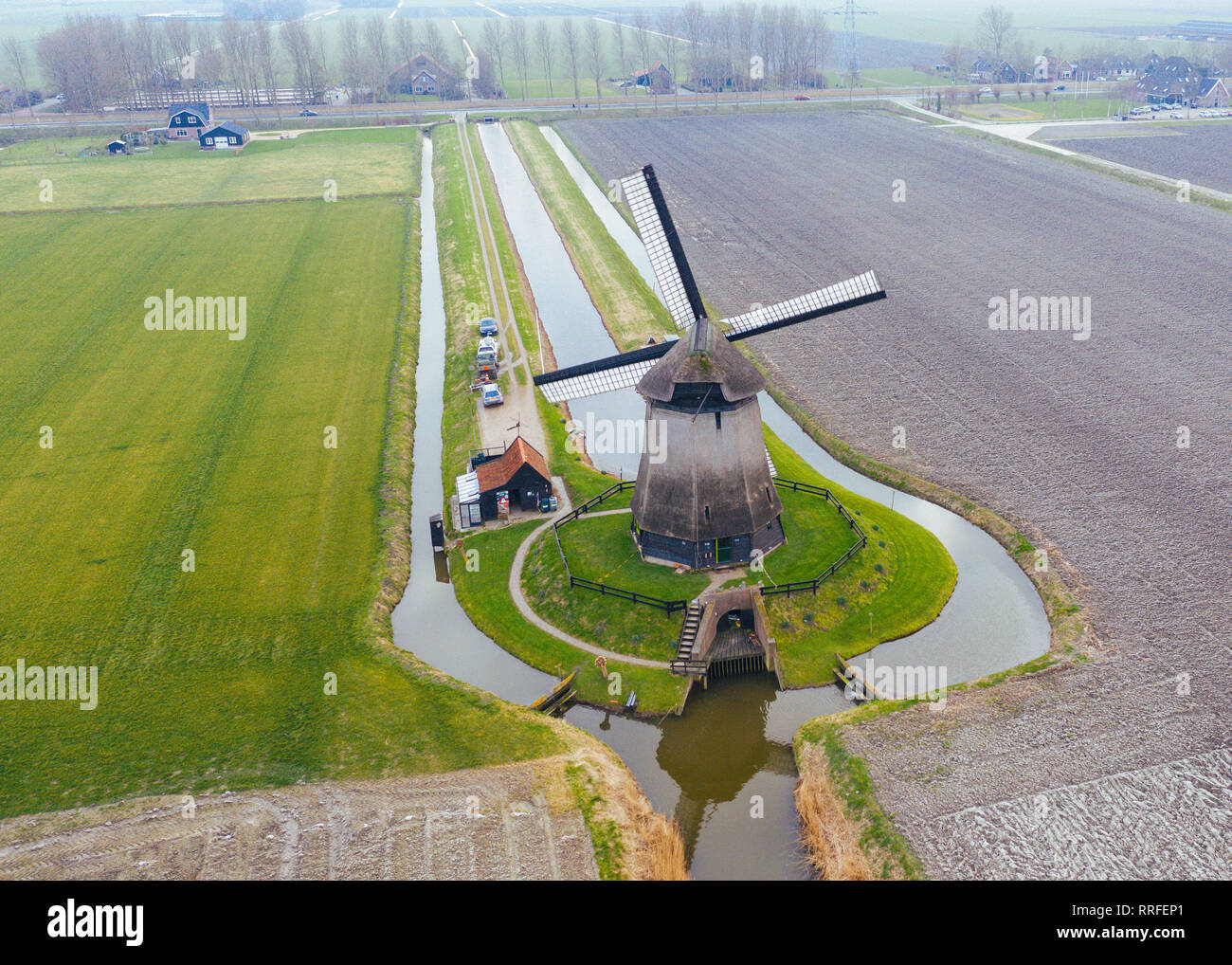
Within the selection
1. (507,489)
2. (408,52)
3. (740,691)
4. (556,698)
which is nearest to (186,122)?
(408,52)

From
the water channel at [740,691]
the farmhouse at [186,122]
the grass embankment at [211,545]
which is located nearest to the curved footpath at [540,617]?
the water channel at [740,691]

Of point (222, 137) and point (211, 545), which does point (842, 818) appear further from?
point (222, 137)

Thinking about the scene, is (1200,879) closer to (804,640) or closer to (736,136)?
(804,640)

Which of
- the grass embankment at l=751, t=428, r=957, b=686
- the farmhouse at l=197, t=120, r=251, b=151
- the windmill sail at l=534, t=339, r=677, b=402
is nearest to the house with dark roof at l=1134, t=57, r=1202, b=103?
the farmhouse at l=197, t=120, r=251, b=151

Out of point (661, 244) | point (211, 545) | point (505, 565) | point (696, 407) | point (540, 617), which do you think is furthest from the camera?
point (211, 545)

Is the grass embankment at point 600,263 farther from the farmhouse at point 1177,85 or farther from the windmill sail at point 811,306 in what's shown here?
the farmhouse at point 1177,85

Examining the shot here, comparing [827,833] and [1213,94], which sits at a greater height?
[1213,94]

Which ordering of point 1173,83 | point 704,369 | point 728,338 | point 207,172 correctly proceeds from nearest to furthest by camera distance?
point 704,369
point 728,338
point 207,172
point 1173,83

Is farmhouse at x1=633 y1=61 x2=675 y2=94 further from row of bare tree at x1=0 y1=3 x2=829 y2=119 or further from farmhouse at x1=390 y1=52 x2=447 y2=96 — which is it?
farmhouse at x1=390 y1=52 x2=447 y2=96
